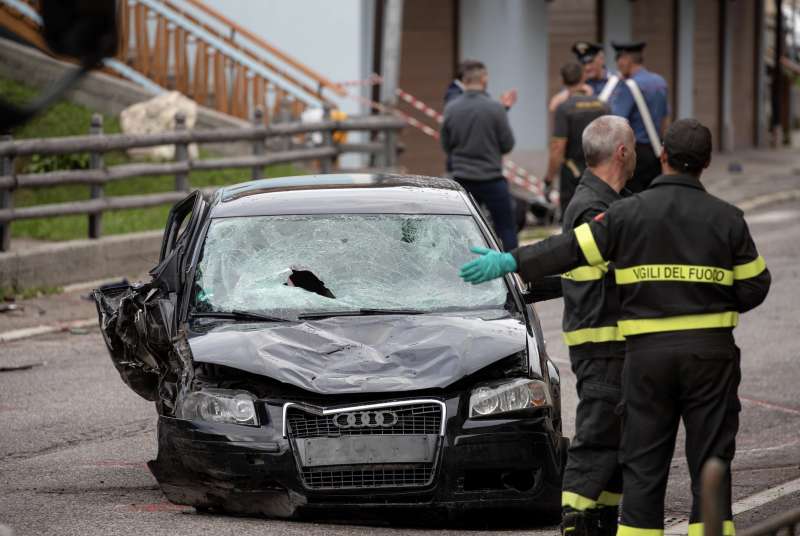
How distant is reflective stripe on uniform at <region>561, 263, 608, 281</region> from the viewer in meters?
6.17

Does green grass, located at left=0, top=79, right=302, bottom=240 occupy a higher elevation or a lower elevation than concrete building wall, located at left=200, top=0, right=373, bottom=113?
lower

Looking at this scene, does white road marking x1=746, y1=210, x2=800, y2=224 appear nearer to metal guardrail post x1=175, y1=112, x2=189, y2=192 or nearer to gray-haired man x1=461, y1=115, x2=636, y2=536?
metal guardrail post x1=175, y1=112, x2=189, y2=192

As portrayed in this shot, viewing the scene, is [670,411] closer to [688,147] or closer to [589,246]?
[589,246]

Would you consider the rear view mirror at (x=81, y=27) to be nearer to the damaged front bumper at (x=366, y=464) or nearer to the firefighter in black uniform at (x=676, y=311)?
the firefighter in black uniform at (x=676, y=311)

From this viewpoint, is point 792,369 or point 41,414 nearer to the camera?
point 41,414

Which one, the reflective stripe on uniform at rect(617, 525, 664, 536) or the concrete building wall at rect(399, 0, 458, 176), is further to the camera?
the concrete building wall at rect(399, 0, 458, 176)

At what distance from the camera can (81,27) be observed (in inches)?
149

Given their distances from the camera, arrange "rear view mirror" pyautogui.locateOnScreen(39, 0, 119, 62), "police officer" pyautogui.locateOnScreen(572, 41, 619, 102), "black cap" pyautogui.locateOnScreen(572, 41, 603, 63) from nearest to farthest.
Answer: "rear view mirror" pyautogui.locateOnScreen(39, 0, 119, 62) → "police officer" pyautogui.locateOnScreen(572, 41, 619, 102) → "black cap" pyautogui.locateOnScreen(572, 41, 603, 63)

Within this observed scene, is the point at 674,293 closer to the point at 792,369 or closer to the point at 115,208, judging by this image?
the point at 792,369

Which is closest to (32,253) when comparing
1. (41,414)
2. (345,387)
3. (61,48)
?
(41,414)

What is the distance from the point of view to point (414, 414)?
20.9ft

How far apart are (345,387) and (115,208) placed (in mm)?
8476

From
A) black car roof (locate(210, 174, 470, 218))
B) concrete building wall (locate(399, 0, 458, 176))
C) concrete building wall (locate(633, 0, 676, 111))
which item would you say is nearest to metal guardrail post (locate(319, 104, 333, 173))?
concrete building wall (locate(399, 0, 458, 176))

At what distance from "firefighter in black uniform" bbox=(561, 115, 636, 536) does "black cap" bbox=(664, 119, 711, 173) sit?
0.62 m
